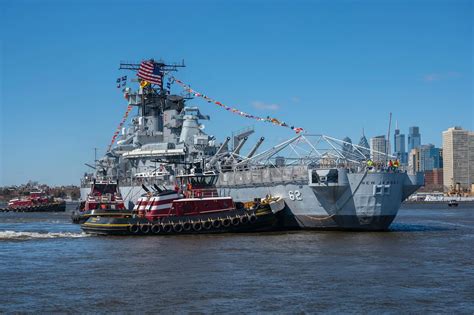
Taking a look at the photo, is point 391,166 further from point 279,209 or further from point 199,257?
point 199,257

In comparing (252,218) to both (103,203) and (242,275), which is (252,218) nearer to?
(242,275)

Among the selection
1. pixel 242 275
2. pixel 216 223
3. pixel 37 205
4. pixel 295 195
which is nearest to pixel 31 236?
pixel 216 223

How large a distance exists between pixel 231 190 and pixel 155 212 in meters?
9.59

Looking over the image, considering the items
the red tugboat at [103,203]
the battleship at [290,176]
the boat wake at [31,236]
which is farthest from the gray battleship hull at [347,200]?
the boat wake at [31,236]

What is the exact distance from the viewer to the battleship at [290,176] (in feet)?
141

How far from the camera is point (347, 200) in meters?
43.3

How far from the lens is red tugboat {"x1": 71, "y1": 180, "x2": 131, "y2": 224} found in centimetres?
5281

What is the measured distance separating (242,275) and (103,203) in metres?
35.3

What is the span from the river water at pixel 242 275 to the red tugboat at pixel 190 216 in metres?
2.36

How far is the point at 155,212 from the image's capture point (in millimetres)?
44188

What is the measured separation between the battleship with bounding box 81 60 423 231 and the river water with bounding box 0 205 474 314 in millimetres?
3301

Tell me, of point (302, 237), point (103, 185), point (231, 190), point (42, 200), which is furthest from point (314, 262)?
point (42, 200)

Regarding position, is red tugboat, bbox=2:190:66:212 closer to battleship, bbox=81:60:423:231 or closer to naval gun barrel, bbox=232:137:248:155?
battleship, bbox=81:60:423:231


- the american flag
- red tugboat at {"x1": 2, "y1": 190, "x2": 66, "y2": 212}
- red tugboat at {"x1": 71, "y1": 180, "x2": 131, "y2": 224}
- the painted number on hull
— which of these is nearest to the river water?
the painted number on hull
